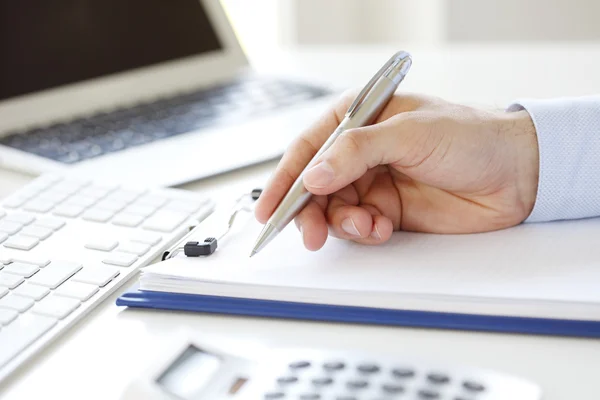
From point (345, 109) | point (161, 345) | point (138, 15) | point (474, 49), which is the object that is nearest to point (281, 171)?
point (345, 109)

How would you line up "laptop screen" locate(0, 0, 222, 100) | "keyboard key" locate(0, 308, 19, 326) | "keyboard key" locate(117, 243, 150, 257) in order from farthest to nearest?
"laptop screen" locate(0, 0, 222, 100) → "keyboard key" locate(117, 243, 150, 257) → "keyboard key" locate(0, 308, 19, 326)

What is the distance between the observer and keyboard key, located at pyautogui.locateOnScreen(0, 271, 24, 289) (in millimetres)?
554

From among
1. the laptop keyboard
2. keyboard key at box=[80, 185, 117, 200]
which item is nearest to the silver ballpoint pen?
keyboard key at box=[80, 185, 117, 200]

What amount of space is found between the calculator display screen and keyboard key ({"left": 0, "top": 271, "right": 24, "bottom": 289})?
0.16 metres

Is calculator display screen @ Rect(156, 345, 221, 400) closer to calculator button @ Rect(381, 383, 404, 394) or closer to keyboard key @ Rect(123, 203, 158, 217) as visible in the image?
calculator button @ Rect(381, 383, 404, 394)

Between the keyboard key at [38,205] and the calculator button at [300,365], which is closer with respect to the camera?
the calculator button at [300,365]

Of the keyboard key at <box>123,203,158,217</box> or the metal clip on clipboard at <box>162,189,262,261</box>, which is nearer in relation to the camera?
the metal clip on clipboard at <box>162,189,262,261</box>

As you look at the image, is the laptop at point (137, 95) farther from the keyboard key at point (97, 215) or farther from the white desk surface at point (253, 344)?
the white desk surface at point (253, 344)

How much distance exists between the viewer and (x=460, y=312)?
0.49 m

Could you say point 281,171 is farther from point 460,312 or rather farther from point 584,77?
point 584,77

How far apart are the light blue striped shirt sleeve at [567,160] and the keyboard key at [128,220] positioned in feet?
1.05

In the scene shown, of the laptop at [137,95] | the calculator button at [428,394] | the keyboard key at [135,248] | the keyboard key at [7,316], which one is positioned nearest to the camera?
the calculator button at [428,394]

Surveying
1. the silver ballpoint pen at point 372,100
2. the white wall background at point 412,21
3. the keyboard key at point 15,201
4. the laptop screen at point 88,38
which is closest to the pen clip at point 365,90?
the silver ballpoint pen at point 372,100

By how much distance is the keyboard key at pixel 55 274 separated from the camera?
558 mm
